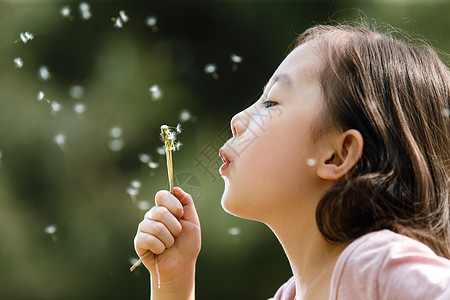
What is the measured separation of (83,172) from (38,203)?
0.91 feet

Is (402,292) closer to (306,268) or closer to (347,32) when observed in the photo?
(306,268)

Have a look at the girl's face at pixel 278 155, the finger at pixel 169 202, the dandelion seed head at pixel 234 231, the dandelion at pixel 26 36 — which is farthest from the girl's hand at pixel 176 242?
the dandelion at pixel 26 36

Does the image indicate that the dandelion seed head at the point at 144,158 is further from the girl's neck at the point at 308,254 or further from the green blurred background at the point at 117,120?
the girl's neck at the point at 308,254

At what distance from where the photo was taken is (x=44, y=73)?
303 cm

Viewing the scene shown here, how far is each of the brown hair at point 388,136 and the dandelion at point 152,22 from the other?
201 centimetres

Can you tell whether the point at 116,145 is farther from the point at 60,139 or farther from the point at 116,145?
the point at 60,139

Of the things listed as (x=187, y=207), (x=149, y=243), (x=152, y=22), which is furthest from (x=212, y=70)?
(x=149, y=243)

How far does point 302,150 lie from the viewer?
110 centimetres

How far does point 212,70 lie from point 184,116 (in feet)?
0.85

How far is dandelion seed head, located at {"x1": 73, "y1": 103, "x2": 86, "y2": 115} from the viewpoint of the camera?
10.2 ft

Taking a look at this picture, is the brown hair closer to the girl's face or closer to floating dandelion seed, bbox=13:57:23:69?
the girl's face

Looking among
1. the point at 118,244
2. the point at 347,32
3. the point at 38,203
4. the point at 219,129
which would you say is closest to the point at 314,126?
the point at 347,32

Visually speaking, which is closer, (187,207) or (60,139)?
(187,207)

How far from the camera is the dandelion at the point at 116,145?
9.93 feet
